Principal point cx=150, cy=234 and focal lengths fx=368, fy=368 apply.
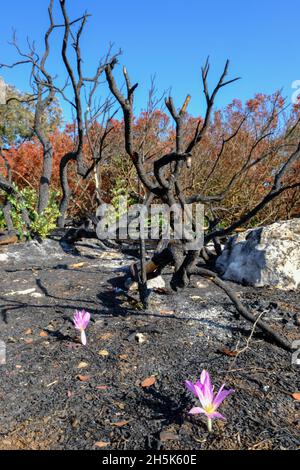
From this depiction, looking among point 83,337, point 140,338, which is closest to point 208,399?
point 140,338

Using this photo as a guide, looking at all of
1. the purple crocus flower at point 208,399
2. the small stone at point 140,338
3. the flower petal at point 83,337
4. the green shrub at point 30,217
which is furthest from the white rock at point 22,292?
the purple crocus flower at point 208,399

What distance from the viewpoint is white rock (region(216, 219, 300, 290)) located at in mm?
3084

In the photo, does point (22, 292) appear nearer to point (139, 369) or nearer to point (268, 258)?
point (139, 369)

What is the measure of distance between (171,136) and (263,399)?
259 inches

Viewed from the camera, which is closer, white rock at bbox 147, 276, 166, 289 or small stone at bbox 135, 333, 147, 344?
small stone at bbox 135, 333, 147, 344

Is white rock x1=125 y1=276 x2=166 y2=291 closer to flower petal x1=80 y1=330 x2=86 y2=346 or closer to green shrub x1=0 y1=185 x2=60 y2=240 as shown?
flower petal x1=80 y1=330 x2=86 y2=346

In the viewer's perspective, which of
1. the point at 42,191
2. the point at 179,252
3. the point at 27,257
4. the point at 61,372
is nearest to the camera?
the point at 61,372

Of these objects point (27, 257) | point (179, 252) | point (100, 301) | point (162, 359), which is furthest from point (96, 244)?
point (162, 359)

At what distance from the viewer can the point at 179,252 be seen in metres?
2.49

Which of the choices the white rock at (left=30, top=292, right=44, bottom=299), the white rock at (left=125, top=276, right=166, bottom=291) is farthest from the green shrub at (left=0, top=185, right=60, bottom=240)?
the white rock at (left=125, top=276, right=166, bottom=291)

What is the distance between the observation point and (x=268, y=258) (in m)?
3.13

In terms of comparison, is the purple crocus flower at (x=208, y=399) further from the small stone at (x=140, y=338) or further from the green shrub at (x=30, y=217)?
the green shrub at (x=30, y=217)

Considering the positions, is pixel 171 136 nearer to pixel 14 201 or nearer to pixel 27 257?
pixel 14 201
